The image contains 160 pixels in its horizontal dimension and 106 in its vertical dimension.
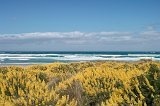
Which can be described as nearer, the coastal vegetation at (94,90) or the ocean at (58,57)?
the coastal vegetation at (94,90)

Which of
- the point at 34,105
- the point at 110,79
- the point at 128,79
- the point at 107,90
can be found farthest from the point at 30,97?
the point at 110,79

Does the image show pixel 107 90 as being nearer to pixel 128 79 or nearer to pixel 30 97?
pixel 128 79

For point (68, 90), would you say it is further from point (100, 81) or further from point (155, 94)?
point (155, 94)

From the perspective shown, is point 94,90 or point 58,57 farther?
point 58,57

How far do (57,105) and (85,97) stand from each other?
266 cm

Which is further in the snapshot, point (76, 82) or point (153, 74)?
point (76, 82)

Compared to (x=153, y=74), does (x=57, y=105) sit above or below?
below

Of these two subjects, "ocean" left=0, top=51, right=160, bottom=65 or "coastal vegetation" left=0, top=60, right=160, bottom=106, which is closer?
"coastal vegetation" left=0, top=60, right=160, bottom=106

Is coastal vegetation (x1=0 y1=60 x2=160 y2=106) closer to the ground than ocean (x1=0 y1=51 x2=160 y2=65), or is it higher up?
higher up

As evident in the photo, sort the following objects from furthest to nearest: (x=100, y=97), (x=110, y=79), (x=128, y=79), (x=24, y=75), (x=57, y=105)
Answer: (x=24, y=75) → (x=110, y=79) → (x=100, y=97) → (x=128, y=79) → (x=57, y=105)

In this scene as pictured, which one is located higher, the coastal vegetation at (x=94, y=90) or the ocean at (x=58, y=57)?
the coastal vegetation at (x=94, y=90)

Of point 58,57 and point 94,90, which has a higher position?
point 94,90

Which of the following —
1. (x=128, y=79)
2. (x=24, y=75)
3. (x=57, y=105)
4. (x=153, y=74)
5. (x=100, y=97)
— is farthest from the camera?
(x=24, y=75)

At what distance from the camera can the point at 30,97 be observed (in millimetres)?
7617
